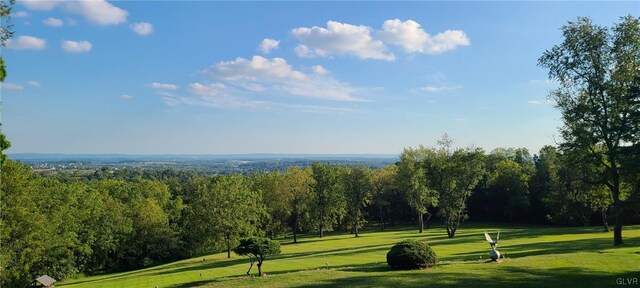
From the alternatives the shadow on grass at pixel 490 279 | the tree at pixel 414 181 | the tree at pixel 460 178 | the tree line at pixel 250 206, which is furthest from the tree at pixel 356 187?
the shadow on grass at pixel 490 279

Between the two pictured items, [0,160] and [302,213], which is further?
[302,213]

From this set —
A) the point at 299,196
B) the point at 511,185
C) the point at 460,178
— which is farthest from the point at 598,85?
the point at 511,185

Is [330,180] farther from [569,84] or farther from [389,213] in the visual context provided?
[569,84]

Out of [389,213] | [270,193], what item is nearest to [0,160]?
[270,193]

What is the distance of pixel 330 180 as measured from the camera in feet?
229

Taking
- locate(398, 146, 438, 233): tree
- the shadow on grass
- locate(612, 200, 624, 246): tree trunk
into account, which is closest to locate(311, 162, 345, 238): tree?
locate(398, 146, 438, 233): tree

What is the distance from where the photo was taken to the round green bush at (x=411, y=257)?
2544cm

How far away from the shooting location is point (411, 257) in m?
25.4

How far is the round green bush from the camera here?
25.4m

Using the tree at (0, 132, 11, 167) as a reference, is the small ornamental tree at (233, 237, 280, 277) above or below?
below

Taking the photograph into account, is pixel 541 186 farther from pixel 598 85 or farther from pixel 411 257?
pixel 411 257

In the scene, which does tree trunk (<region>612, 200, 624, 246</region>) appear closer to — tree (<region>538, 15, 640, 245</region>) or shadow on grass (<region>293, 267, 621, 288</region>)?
tree (<region>538, 15, 640, 245</region>)

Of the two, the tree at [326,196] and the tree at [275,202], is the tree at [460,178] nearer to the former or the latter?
the tree at [326,196]

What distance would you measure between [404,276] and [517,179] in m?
71.2
